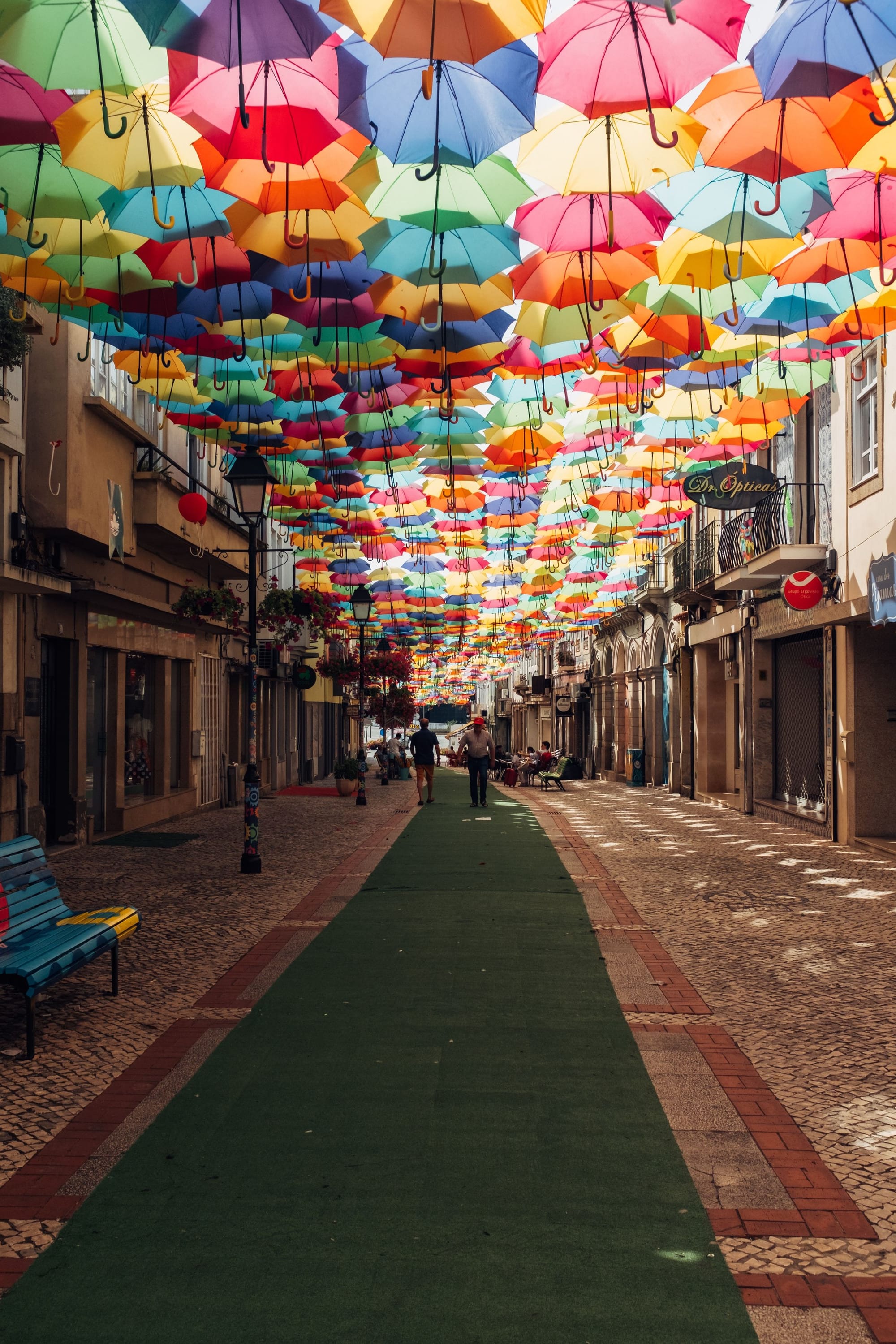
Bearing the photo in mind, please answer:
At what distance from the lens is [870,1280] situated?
10.7ft

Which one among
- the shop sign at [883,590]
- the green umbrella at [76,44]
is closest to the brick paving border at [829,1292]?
the green umbrella at [76,44]

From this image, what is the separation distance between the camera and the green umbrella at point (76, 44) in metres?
5.38

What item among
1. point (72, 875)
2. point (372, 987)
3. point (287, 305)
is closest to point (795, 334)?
point (287, 305)

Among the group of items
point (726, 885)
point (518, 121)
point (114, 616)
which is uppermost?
point (518, 121)

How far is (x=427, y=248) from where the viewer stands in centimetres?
741

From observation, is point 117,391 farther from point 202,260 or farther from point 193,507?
point 202,260

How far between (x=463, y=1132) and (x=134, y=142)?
5.72 m

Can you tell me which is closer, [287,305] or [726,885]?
[287,305]

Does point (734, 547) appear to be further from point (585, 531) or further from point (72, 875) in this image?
point (72, 875)

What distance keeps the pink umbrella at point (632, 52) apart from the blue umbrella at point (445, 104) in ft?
0.53

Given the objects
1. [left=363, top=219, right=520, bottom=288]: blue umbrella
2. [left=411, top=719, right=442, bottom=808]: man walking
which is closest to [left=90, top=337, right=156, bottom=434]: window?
[left=363, top=219, right=520, bottom=288]: blue umbrella

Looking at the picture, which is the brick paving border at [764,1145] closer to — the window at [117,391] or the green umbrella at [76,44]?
the green umbrella at [76,44]

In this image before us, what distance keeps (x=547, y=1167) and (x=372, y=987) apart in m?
2.80

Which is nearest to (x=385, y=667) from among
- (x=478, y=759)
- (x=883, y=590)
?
(x=478, y=759)
